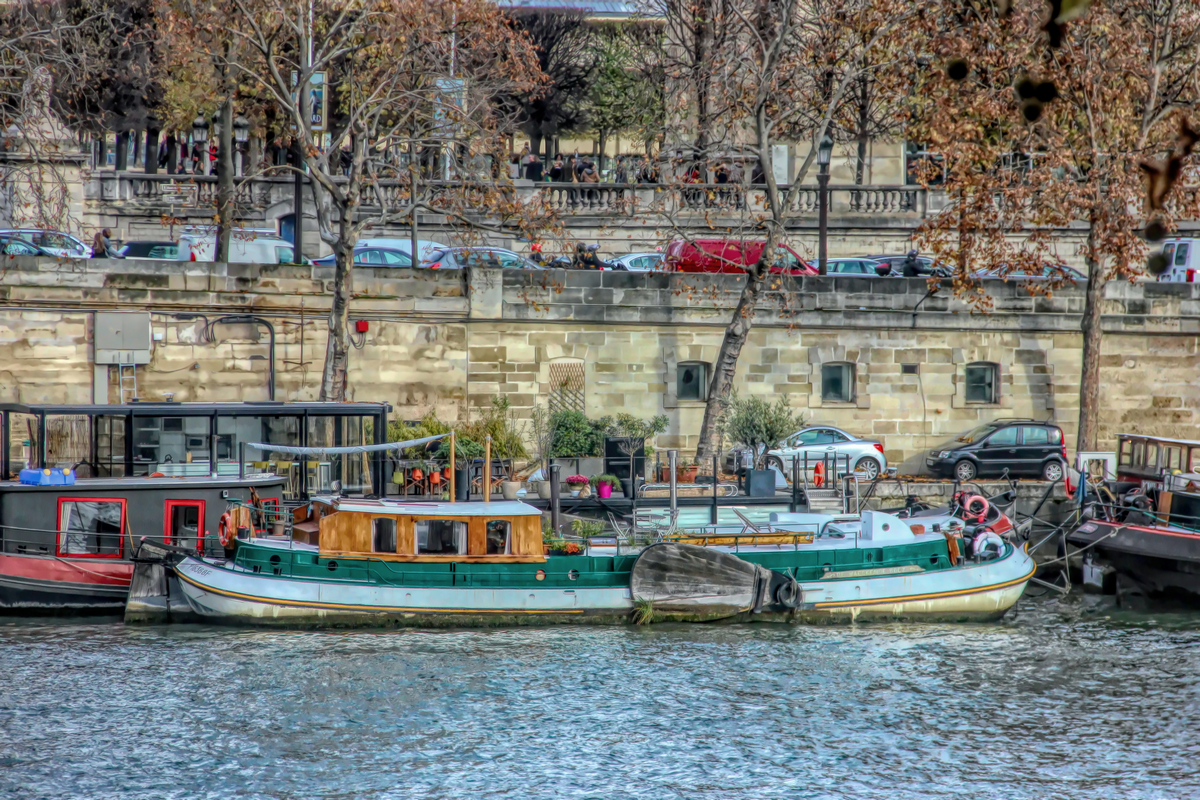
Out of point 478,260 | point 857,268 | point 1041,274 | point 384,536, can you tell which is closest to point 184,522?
point 384,536

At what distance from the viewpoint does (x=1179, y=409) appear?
32750 millimetres

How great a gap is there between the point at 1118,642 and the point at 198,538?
1518 centimetres

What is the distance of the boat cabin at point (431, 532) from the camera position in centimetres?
2067

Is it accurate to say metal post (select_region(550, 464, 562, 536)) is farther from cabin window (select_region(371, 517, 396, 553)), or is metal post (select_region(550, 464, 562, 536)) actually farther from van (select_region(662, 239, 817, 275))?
van (select_region(662, 239, 817, 275))

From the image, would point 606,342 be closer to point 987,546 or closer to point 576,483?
point 576,483

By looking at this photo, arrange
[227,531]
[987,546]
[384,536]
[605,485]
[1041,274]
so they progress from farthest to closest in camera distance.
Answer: [1041,274], [605,485], [987,546], [227,531], [384,536]

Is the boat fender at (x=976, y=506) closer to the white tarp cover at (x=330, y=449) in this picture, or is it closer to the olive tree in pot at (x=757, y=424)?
the olive tree in pot at (x=757, y=424)

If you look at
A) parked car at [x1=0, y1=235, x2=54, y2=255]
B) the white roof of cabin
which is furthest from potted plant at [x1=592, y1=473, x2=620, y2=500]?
parked car at [x1=0, y1=235, x2=54, y2=255]

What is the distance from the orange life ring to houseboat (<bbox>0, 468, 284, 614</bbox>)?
0.41 m

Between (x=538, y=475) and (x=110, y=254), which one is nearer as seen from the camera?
(x=538, y=475)

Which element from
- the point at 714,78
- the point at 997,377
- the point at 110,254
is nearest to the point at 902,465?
the point at 997,377

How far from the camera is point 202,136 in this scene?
45.9 metres

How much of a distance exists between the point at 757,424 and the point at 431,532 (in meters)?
10.6

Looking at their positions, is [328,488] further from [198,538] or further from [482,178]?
[482,178]
